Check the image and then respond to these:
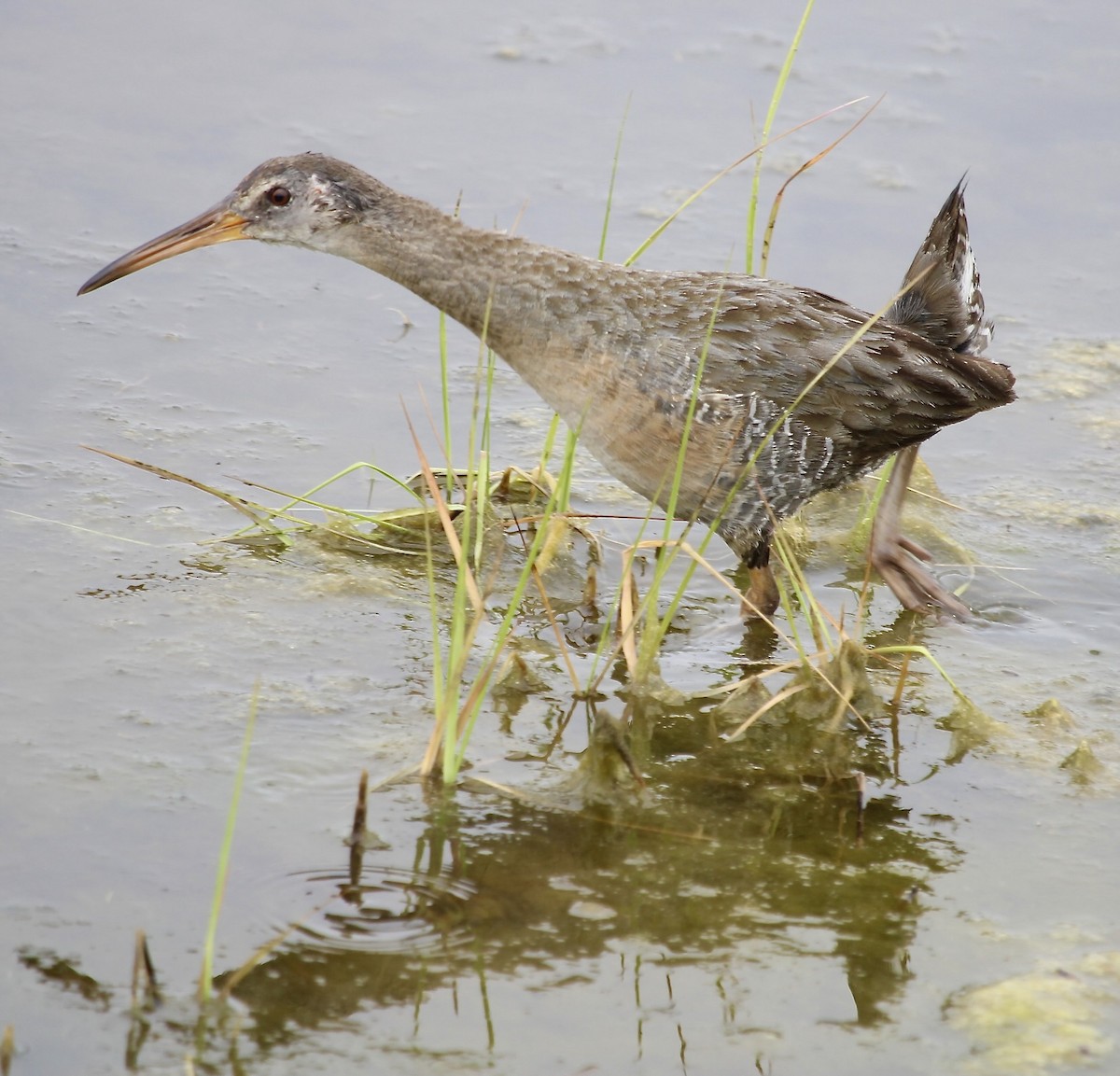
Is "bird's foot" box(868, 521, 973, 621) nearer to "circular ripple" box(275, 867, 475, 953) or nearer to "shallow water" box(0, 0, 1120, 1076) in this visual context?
"shallow water" box(0, 0, 1120, 1076)

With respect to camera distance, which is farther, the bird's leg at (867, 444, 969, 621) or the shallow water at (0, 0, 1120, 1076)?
the bird's leg at (867, 444, 969, 621)

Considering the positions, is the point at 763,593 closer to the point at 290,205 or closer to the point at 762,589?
the point at 762,589

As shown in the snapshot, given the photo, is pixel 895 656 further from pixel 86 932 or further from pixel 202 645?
pixel 86 932

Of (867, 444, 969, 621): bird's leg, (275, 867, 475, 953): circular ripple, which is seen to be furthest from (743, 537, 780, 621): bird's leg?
(275, 867, 475, 953): circular ripple

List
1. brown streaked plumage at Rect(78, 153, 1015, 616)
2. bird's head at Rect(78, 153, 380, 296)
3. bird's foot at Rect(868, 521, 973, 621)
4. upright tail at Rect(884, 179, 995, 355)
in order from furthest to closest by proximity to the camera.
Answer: bird's foot at Rect(868, 521, 973, 621) → upright tail at Rect(884, 179, 995, 355) → bird's head at Rect(78, 153, 380, 296) → brown streaked plumage at Rect(78, 153, 1015, 616)

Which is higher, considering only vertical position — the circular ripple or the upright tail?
the upright tail

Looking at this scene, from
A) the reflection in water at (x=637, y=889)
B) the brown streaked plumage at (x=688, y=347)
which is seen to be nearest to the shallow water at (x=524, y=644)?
the reflection in water at (x=637, y=889)

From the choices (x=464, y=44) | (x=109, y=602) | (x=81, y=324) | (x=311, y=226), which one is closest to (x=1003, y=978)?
(x=109, y=602)

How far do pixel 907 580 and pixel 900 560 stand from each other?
0.06 meters

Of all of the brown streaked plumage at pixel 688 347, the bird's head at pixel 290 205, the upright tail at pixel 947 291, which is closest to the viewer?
the brown streaked plumage at pixel 688 347

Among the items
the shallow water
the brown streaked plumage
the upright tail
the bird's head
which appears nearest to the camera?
the shallow water

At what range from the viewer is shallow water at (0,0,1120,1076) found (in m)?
2.70

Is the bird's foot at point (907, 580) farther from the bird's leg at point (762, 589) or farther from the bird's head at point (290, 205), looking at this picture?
the bird's head at point (290, 205)

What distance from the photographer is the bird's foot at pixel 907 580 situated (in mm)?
4371
